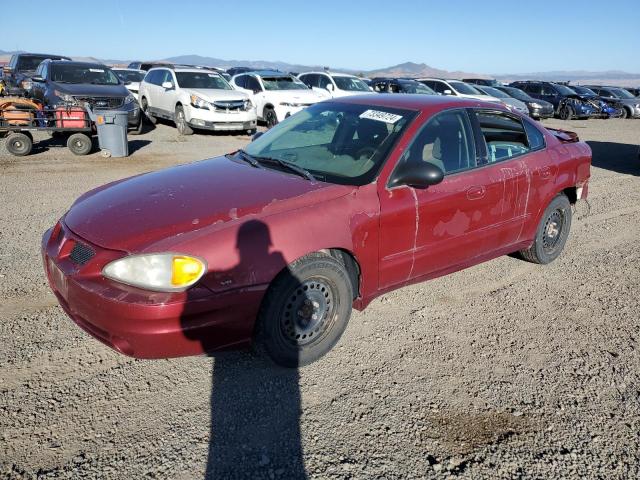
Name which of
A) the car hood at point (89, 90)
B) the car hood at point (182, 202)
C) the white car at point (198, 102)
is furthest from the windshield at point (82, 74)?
the car hood at point (182, 202)

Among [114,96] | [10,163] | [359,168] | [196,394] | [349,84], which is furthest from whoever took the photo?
[349,84]

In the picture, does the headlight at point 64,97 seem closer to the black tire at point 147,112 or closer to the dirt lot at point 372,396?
the black tire at point 147,112

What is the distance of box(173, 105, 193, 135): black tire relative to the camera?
13.3 meters

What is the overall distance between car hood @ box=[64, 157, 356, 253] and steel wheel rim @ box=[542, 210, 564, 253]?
8.69ft

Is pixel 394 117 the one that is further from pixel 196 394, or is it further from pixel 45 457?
pixel 45 457

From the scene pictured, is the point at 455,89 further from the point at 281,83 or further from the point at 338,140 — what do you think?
the point at 338,140

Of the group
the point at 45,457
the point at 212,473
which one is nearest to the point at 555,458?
the point at 212,473

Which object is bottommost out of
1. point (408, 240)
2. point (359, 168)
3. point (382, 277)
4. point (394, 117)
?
point (382, 277)

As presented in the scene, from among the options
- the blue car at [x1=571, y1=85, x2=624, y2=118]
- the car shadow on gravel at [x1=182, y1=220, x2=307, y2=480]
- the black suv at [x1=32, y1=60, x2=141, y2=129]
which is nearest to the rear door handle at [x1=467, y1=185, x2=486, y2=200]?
the car shadow on gravel at [x1=182, y1=220, x2=307, y2=480]

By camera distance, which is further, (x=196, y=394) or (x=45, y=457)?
(x=196, y=394)

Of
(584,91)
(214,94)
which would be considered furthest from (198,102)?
(584,91)

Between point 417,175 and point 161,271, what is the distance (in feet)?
5.65

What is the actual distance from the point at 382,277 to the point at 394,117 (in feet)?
4.01

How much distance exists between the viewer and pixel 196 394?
2.97 metres
